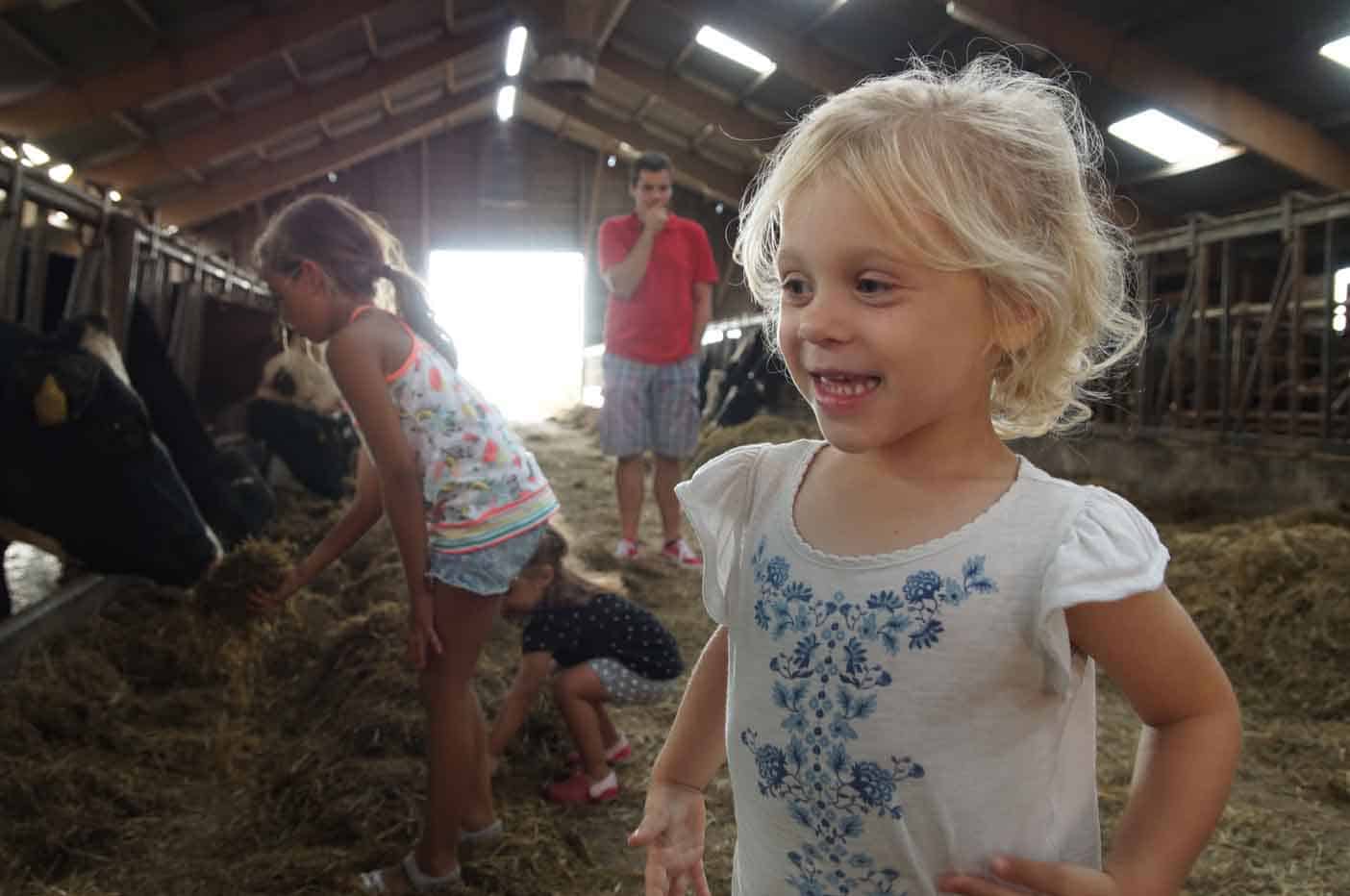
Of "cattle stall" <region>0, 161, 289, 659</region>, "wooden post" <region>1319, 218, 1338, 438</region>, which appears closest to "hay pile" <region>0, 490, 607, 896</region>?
"cattle stall" <region>0, 161, 289, 659</region>

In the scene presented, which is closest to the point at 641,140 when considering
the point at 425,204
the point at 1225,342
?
the point at 425,204

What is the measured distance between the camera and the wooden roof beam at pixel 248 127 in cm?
1063

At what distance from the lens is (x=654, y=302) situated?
183 inches

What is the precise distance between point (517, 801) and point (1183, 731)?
1.70 meters

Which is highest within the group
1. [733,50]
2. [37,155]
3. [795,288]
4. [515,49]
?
[515,49]

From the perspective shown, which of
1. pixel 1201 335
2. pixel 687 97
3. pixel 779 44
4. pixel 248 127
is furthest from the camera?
pixel 687 97

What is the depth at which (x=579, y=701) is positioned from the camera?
2400 millimetres

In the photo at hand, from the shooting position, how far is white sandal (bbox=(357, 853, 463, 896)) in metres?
1.92

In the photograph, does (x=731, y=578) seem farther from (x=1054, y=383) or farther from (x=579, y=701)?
(x=579, y=701)

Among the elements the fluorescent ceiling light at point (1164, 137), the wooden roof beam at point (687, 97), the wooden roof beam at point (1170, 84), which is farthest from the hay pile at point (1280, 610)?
the wooden roof beam at point (687, 97)

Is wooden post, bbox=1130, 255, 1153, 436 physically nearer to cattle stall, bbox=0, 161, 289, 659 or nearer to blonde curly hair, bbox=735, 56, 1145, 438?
cattle stall, bbox=0, 161, 289, 659

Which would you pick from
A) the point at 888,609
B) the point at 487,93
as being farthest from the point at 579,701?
the point at 487,93

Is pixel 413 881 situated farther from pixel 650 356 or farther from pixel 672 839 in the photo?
pixel 650 356

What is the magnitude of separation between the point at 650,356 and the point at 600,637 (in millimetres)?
2381
